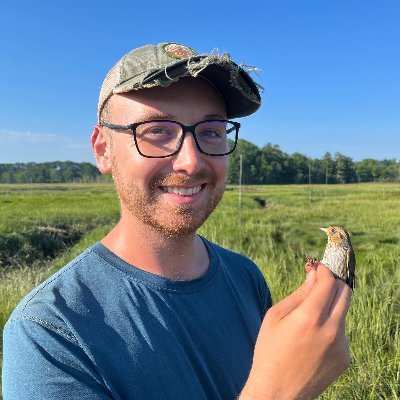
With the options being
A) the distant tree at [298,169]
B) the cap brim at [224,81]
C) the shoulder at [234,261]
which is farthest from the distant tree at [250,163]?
the cap brim at [224,81]

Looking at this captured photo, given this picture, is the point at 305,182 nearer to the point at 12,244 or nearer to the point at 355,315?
the point at 12,244

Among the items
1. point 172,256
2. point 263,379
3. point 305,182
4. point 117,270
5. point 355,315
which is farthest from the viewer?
point 305,182

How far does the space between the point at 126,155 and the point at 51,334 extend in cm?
64

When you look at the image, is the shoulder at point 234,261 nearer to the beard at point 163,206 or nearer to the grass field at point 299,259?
the beard at point 163,206

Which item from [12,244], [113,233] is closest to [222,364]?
[113,233]

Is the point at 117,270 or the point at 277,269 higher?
the point at 117,270

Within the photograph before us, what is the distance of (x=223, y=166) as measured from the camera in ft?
5.37

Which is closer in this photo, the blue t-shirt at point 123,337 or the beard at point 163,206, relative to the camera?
the blue t-shirt at point 123,337

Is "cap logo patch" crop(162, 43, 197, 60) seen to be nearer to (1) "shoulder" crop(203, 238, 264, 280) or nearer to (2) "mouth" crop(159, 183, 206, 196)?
(2) "mouth" crop(159, 183, 206, 196)

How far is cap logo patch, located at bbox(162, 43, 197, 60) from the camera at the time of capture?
150cm

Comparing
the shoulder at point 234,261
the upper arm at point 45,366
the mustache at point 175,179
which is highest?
the mustache at point 175,179

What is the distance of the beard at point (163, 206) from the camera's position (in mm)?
1513

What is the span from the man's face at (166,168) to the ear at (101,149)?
134 millimetres

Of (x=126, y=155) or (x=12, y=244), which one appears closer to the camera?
(x=126, y=155)
